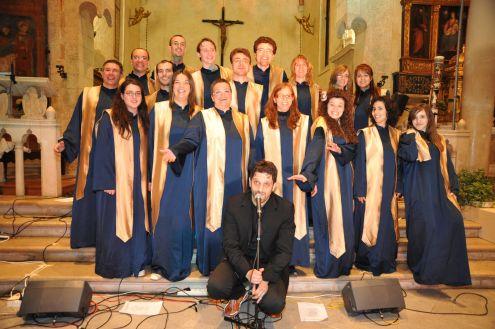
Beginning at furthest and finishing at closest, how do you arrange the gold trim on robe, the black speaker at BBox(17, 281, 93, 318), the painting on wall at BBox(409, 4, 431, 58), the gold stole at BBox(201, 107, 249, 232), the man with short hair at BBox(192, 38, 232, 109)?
1. the painting on wall at BBox(409, 4, 431, 58)
2. the gold trim on robe
3. the man with short hair at BBox(192, 38, 232, 109)
4. the gold stole at BBox(201, 107, 249, 232)
5. the black speaker at BBox(17, 281, 93, 318)

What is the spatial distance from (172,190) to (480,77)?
6.26 metres

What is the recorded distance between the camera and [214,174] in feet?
12.9

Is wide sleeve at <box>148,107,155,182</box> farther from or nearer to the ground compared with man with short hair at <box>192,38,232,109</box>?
nearer to the ground

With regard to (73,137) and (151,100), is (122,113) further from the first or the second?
(73,137)

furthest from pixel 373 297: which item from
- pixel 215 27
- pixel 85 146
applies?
pixel 215 27

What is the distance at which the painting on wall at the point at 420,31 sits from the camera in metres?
9.05

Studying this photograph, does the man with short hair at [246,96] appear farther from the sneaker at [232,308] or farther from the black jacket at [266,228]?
the sneaker at [232,308]

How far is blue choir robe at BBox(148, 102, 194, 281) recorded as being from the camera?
3.83 m

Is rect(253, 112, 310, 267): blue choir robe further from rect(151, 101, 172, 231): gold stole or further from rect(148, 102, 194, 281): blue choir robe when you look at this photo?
rect(151, 101, 172, 231): gold stole

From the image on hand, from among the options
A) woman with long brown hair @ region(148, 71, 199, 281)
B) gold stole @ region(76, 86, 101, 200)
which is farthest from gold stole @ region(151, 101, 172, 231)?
gold stole @ region(76, 86, 101, 200)

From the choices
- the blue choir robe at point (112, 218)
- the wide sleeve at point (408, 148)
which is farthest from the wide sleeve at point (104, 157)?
the wide sleeve at point (408, 148)

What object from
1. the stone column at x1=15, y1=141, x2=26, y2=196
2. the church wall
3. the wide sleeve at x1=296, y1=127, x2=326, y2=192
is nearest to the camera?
the wide sleeve at x1=296, y1=127, x2=326, y2=192

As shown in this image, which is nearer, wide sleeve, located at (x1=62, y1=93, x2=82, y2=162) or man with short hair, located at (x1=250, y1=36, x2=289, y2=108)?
wide sleeve, located at (x1=62, y1=93, x2=82, y2=162)

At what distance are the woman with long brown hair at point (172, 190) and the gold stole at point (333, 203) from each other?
4.56ft
